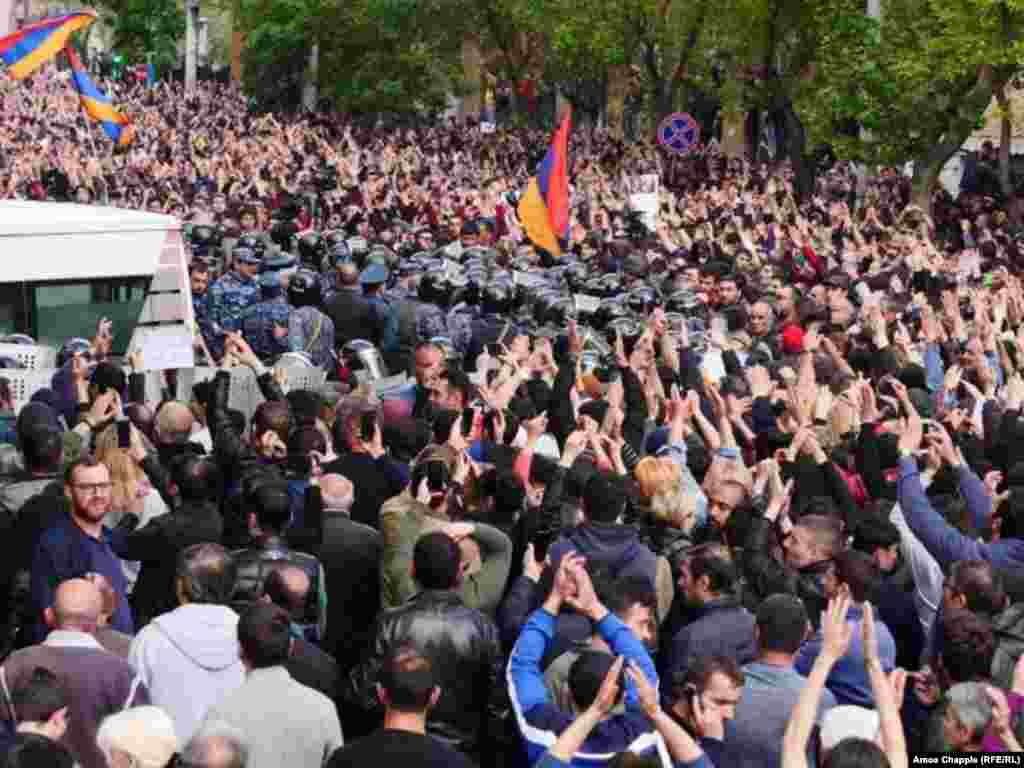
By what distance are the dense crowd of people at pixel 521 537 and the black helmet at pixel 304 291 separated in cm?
7

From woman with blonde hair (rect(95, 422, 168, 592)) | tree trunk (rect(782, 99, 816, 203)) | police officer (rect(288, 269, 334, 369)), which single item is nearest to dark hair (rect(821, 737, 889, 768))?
woman with blonde hair (rect(95, 422, 168, 592))

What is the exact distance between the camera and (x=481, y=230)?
22.0 metres

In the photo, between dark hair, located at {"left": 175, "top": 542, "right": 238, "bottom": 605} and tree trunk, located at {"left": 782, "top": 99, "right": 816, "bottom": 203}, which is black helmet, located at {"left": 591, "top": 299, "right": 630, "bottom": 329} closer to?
dark hair, located at {"left": 175, "top": 542, "right": 238, "bottom": 605}

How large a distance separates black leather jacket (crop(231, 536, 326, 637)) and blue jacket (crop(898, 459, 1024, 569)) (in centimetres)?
240

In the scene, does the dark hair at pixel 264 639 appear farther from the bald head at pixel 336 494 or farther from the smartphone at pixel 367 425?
the smartphone at pixel 367 425

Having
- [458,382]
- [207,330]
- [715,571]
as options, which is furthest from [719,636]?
[207,330]

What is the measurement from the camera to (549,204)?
19906mm

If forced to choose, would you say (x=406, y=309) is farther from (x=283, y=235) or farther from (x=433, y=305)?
(x=283, y=235)

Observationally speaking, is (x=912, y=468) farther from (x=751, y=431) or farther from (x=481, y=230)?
(x=481, y=230)

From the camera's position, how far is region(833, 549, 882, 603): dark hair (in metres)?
7.54

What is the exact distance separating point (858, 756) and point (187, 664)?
2427 mm

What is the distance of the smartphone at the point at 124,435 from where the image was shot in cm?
961

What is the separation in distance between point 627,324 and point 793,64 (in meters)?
24.9

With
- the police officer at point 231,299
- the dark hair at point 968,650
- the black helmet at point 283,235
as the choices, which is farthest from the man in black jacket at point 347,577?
the black helmet at point 283,235
